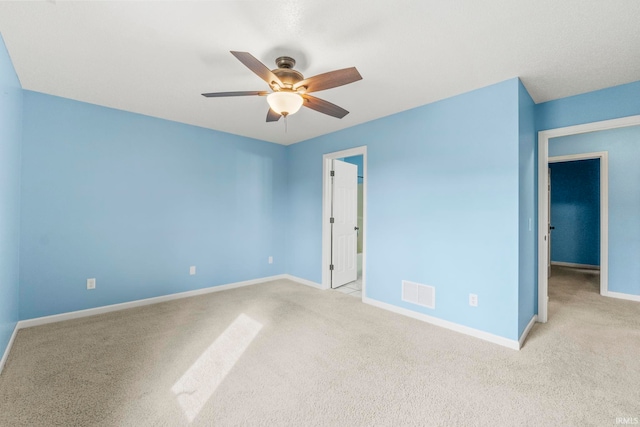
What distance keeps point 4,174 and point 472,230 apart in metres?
3.99

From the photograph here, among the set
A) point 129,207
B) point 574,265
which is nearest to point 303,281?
point 129,207

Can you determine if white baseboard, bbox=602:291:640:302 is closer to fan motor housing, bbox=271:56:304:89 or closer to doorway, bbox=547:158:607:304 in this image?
doorway, bbox=547:158:607:304

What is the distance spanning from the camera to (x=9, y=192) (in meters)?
2.28

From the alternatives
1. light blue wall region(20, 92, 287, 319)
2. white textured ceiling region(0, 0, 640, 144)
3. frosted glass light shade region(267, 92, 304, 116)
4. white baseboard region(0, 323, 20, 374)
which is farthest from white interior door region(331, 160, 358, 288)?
white baseboard region(0, 323, 20, 374)

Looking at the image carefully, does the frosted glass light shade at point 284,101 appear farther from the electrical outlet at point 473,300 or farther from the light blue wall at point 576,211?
the light blue wall at point 576,211

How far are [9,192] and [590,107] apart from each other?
533 cm

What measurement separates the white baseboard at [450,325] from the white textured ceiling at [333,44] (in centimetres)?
234

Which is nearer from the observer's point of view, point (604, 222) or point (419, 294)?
point (419, 294)

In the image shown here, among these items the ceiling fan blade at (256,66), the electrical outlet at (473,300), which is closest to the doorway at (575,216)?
the electrical outlet at (473,300)

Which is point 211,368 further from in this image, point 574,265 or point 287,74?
point 574,265

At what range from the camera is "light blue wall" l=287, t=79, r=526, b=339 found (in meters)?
2.49

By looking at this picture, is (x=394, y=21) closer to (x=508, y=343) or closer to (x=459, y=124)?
(x=459, y=124)

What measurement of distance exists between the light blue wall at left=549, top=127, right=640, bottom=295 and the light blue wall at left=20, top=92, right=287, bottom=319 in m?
5.21

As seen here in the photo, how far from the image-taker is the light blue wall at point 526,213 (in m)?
2.50
